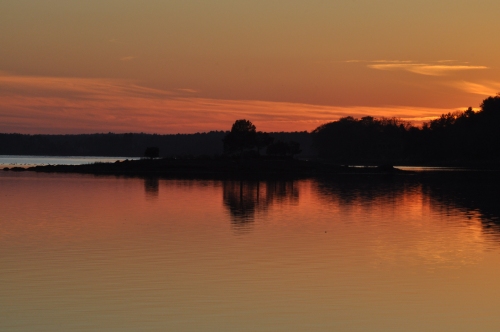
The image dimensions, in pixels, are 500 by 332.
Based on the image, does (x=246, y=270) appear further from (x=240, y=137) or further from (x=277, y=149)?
(x=277, y=149)

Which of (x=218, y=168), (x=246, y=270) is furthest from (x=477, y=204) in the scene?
(x=218, y=168)

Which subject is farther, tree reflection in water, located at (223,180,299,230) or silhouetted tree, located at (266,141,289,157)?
silhouetted tree, located at (266,141,289,157)

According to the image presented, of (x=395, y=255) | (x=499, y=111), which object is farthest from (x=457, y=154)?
(x=395, y=255)

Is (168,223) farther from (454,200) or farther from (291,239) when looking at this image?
(454,200)

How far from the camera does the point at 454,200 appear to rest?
58219 mm

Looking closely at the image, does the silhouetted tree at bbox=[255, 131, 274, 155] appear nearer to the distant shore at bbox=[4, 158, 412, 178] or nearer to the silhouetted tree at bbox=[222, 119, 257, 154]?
the silhouetted tree at bbox=[222, 119, 257, 154]

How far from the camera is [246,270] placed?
23953 mm

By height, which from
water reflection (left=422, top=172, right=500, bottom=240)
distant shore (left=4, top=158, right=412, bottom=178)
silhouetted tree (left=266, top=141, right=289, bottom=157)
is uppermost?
silhouetted tree (left=266, top=141, right=289, bottom=157)

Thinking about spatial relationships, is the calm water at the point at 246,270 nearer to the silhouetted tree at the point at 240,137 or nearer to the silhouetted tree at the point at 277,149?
the silhouetted tree at the point at 240,137

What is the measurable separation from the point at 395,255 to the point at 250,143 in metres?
109

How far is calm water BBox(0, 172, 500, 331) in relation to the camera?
17.6 metres

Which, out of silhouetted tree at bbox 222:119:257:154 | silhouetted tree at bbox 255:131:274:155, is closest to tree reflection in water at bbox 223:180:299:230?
silhouetted tree at bbox 222:119:257:154

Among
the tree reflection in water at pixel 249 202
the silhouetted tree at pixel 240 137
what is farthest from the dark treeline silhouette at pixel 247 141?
the tree reflection in water at pixel 249 202

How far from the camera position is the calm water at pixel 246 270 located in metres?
17.6
